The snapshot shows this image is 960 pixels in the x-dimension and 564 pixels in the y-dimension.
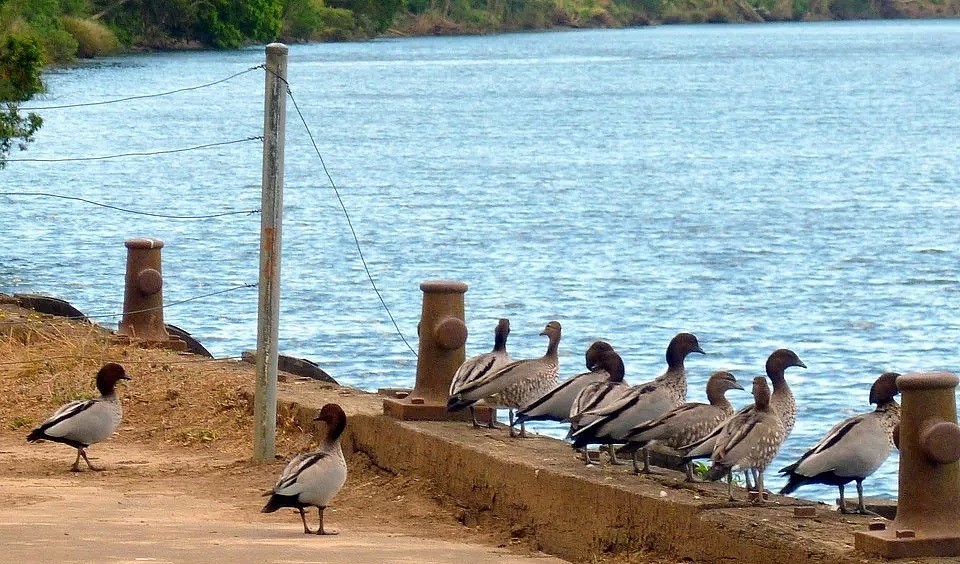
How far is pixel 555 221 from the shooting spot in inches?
1705

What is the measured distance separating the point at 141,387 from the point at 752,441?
6.00 metres

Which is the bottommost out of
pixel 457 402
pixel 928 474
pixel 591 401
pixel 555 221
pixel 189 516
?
pixel 555 221

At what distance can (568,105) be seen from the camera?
9200 cm

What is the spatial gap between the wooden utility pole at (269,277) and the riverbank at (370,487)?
0.80ft

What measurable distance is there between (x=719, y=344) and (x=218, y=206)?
73.3 ft

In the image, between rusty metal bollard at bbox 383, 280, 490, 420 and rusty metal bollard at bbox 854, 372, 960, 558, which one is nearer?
rusty metal bollard at bbox 854, 372, 960, 558

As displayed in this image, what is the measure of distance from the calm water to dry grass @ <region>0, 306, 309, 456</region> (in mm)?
5114

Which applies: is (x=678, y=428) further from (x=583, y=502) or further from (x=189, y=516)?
(x=189, y=516)

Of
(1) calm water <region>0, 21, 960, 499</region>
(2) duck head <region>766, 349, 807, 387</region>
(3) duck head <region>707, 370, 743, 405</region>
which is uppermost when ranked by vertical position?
(2) duck head <region>766, 349, 807, 387</region>

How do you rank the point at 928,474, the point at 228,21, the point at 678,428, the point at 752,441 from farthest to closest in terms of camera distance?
the point at 228,21 < the point at 678,428 < the point at 752,441 < the point at 928,474

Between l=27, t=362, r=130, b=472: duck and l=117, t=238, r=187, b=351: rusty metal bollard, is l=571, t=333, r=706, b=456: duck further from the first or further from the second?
l=117, t=238, r=187, b=351: rusty metal bollard

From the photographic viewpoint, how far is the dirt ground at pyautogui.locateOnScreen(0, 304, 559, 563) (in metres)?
8.61

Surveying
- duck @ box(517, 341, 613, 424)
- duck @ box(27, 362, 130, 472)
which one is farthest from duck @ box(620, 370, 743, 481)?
duck @ box(27, 362, 130, 472)

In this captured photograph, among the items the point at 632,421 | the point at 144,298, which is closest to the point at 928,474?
the point at 632,421
